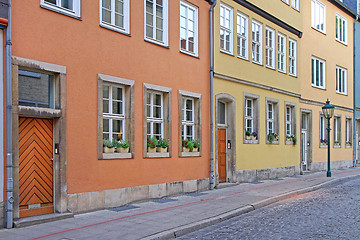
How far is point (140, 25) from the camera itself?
1234cm

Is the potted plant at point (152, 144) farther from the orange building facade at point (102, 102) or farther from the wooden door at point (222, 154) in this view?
the wooden door at point (222, 154)

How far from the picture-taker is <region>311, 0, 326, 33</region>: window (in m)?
25.2

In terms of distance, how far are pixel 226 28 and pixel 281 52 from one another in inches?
216

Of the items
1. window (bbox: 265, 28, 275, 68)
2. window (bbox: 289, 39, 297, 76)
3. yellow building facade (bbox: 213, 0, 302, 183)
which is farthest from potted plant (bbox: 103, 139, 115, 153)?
window (bbox: 289, 39, 297, 76)

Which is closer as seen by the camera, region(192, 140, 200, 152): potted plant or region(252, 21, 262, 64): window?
region(192, 140, 200, 152): potted plant

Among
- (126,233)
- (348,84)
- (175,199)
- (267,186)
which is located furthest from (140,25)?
(348,84)

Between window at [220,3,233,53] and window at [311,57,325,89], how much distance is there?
963cm

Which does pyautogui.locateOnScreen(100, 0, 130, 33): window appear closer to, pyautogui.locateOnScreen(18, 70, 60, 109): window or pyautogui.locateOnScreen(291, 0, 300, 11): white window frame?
pyautogui.locateOnScreen(18, 70, 60, 109): window

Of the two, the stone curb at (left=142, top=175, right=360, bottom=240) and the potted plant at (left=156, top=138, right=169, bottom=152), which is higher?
the potted plant at (left=156, top=138, right=169, bottom=152)

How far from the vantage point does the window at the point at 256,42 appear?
19.0 metres

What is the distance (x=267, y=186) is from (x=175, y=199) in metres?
5.27

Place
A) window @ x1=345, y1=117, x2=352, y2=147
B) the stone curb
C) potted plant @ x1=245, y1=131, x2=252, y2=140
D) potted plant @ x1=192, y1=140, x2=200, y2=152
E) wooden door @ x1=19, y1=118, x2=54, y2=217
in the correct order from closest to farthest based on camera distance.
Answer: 1. the stone curb
2. wooden door @ x1=19, y1=118, x2=54, y2=217
3. potted plant @ x1=192, y1=140, x2=200, y2=152
4. potted plant @ x1=245, y1=131, x2=252, y2=140
5. window @ x1=345, y1=117, x2=352, y2=147

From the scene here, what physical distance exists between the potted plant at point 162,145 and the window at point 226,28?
517 centimetres

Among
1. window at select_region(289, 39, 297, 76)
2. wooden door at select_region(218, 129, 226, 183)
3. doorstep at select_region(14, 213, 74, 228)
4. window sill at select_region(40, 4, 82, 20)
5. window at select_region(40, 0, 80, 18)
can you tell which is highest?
window at select_region(289, 39, 297, 76)
